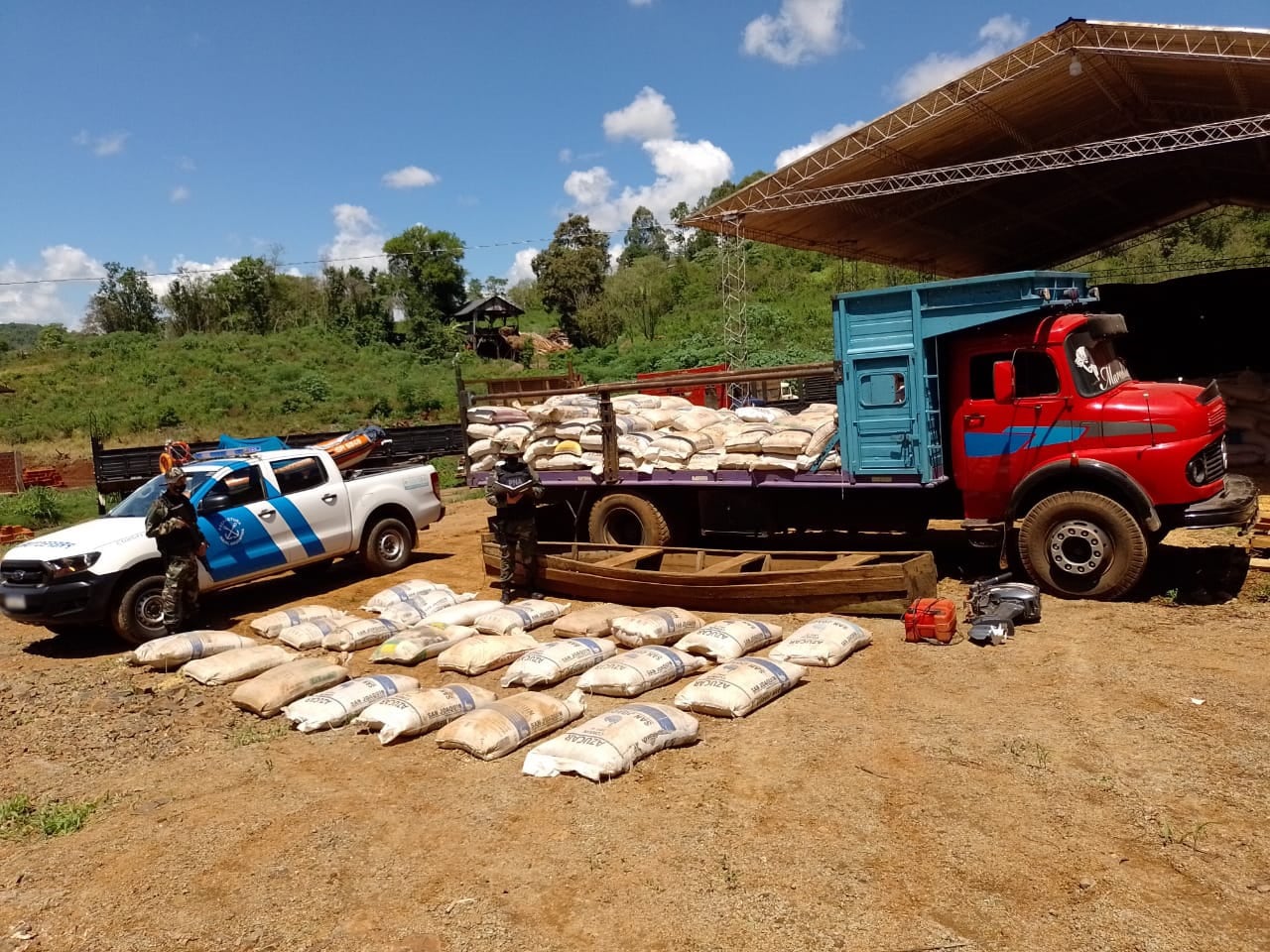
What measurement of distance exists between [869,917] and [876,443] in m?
5.80

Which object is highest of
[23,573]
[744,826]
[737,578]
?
[23,573]

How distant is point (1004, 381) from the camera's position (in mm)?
7957

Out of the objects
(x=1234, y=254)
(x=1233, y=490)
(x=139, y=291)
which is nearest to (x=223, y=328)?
(x=139, y=291)

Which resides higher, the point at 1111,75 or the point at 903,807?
the point at 1111,75

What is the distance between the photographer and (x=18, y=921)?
3.85 meters

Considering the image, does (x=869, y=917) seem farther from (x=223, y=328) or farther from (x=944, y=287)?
(x=223, y=328)

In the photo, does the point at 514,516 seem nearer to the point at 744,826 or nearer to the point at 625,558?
the point at 625,558

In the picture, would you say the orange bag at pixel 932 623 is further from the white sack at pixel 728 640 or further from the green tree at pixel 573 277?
the green tree at pixel 573 277

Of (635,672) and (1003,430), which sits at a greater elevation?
(1003,430)

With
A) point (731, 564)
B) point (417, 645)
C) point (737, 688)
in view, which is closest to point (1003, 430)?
point (731, 564)

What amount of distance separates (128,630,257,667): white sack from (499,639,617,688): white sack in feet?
8.98

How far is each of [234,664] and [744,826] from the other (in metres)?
4.73

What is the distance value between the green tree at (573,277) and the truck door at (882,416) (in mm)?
50082

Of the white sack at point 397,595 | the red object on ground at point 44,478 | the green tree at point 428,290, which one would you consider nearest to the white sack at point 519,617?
the white sack at point 397,595
